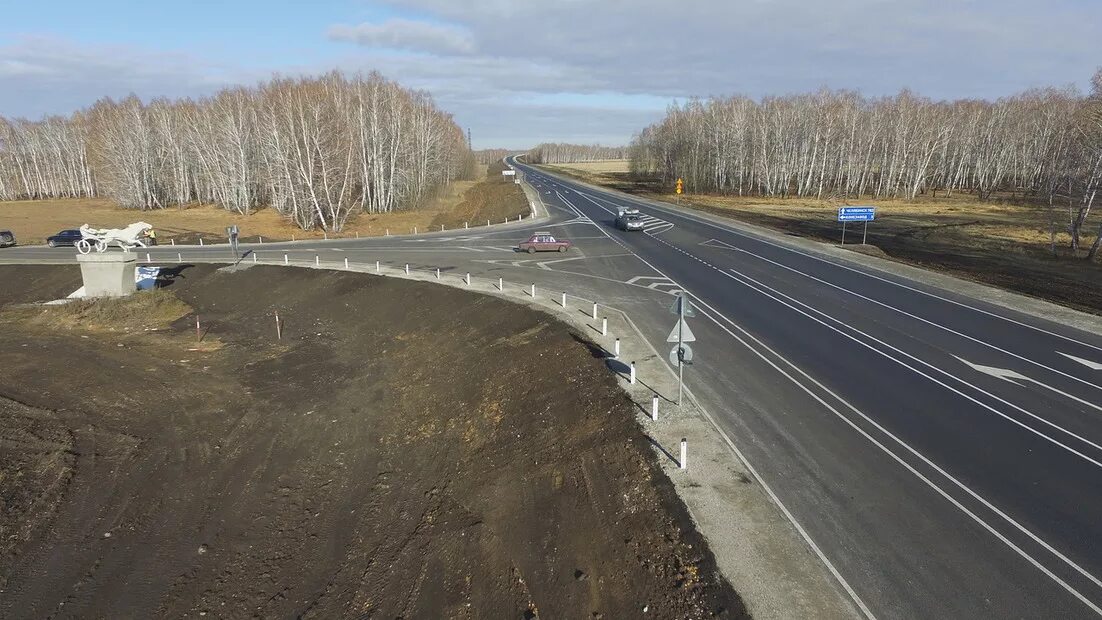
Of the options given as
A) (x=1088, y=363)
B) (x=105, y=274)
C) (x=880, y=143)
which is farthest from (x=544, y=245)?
(x=880, y=143)

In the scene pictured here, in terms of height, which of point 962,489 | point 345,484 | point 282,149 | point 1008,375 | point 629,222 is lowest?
point 345,484

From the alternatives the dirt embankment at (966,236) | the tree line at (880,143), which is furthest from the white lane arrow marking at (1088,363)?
the tree line at (880,143)

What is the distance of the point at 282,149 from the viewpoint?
60156mm

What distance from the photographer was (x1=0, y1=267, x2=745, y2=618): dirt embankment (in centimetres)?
1009

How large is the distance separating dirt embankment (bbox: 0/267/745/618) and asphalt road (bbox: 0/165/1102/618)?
9.42 ft

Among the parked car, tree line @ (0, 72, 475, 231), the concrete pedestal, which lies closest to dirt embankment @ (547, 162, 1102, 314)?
the parked car

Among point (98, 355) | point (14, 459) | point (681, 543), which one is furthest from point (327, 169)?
point (681, 543)

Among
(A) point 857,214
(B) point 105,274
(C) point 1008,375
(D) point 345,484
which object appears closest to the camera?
(D) point 345,484

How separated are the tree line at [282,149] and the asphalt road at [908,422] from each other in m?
35.1

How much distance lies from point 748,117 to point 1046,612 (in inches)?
3823

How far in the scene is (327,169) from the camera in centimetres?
5509

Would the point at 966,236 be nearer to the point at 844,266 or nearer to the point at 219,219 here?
the point at 844,266

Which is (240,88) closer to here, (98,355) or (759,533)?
(98,355)

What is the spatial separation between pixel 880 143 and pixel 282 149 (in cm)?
8874
